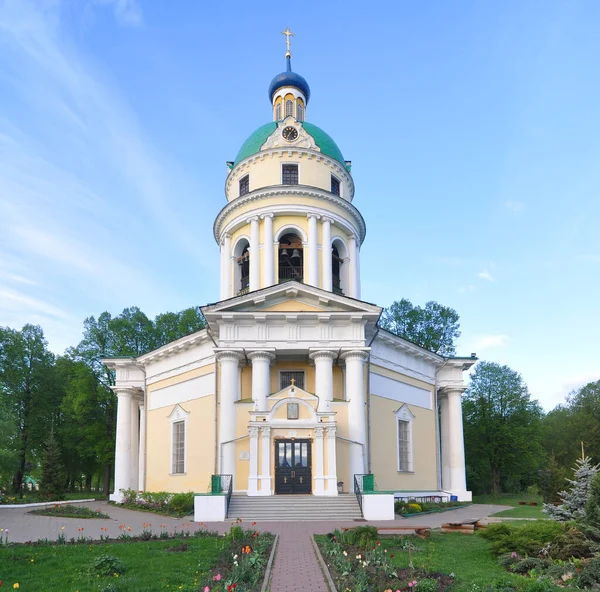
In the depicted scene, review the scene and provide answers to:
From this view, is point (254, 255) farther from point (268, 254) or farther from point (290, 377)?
point (290, 377)

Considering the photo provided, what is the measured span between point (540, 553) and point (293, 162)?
2368cm

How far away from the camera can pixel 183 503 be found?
24.1 metres

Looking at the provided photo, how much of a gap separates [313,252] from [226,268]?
16.9 feet

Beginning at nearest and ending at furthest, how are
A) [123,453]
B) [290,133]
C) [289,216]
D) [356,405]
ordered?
1. [356,405]
2. [289,216]
3. [123,453]
4. [290,133]

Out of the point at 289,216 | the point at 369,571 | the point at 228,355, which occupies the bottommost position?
the point at 369,571

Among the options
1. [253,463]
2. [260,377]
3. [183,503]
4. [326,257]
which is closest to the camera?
[253,463]

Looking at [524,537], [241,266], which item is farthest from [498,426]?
[524,537]

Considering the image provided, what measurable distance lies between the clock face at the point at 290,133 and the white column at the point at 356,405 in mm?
13027

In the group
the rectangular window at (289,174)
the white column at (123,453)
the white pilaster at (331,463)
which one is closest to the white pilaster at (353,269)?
the rectangular window at (289,174)

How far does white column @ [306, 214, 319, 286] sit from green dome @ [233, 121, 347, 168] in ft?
14.4

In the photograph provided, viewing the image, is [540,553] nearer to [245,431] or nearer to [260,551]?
[260,551]

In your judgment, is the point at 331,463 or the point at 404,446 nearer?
the point at 331,463

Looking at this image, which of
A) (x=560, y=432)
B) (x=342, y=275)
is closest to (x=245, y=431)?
(x=342, y=275)

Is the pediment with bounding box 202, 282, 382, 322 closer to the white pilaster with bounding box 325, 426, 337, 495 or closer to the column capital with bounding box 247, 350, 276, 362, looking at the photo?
the column capital with bounding box 247, 350, 276, 362
